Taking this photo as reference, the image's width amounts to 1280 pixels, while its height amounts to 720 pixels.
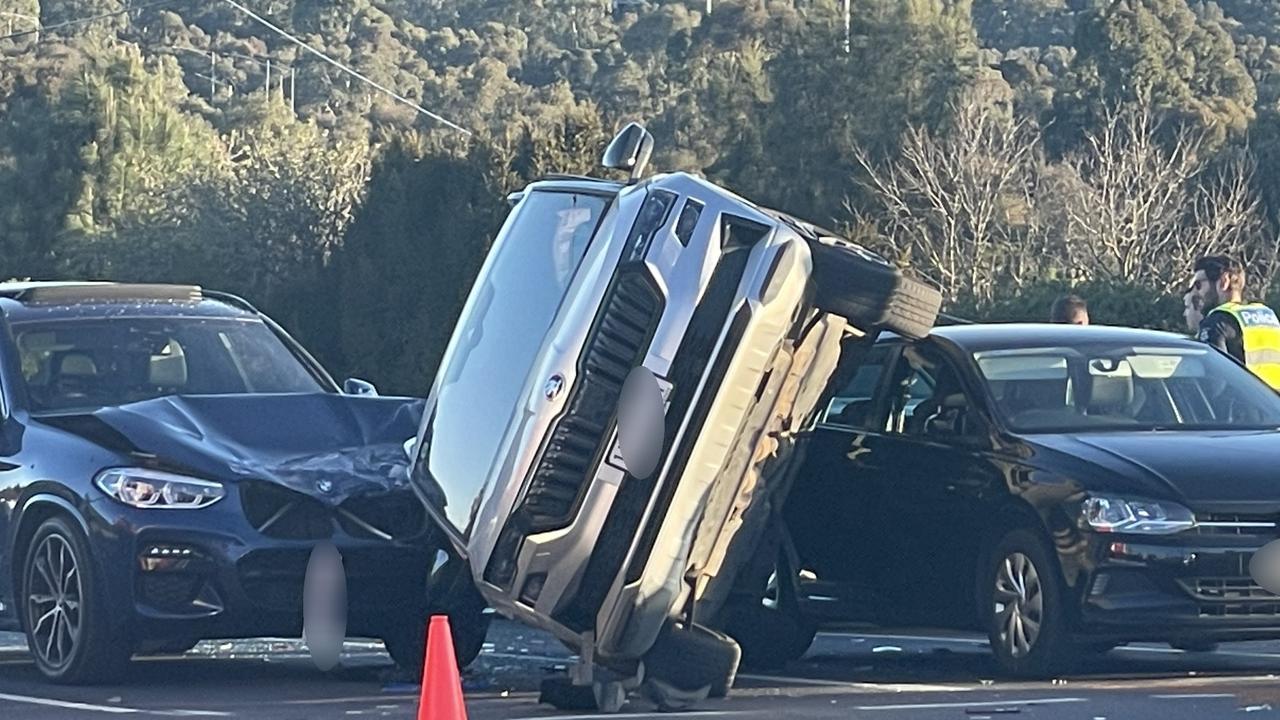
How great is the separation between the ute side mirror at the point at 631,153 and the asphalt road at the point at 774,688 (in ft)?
6.37

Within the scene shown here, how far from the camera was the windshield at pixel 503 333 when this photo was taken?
26.2ft

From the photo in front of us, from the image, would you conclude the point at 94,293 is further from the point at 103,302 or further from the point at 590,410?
the point at 590,410

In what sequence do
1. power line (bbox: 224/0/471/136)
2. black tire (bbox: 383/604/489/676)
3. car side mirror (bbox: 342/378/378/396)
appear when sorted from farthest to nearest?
1. power line (bbox: 224/0/471/136)
2. car side mirror (bbox: 342/378/378/396)
3. black tire (bbox: 383/604/489/676)

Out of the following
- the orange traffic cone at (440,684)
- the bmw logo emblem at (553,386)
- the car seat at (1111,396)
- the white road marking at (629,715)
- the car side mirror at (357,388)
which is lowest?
the white road marking at (629,715)

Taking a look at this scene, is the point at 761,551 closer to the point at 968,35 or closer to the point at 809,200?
the point at 809,200

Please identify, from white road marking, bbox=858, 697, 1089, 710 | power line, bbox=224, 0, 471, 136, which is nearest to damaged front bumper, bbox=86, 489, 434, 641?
Answer: white road marking, bbox=858, 697, 1089, 710

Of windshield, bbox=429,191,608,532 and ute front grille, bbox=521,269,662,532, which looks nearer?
ute front grille, bbox=521,269,662,532

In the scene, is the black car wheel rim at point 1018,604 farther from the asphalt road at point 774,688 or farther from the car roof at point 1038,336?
the car roof at point 1038,336

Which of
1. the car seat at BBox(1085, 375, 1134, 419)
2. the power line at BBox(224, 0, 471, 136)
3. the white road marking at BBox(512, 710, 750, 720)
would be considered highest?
the car seat at BBox(1085, 375, 1134, 419)

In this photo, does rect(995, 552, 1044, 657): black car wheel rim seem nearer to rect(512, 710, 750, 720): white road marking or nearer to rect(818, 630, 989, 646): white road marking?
rect(512, 710, 750, 720): white road marking

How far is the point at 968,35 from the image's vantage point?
188ft

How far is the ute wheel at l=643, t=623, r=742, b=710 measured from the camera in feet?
26.0

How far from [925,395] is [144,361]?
345 cm

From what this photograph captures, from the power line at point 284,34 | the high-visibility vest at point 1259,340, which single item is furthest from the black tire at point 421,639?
the power line at point 284,34
